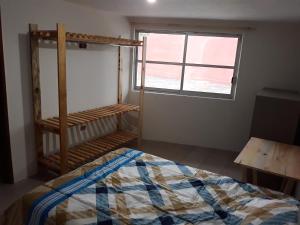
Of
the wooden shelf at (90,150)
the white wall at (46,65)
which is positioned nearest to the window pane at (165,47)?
the white wall at (46,65)

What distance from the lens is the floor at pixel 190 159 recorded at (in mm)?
2550

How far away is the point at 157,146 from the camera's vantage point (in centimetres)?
394

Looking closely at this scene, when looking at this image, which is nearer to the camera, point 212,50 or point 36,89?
point 36,89

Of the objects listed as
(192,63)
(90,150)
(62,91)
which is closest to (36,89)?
(62,91)

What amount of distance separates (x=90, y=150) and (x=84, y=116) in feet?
1.50

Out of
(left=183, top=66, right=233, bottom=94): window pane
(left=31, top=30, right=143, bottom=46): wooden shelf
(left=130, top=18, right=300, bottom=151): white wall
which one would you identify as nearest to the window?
(left=183, top=66, right=233, bottom=94): window pane

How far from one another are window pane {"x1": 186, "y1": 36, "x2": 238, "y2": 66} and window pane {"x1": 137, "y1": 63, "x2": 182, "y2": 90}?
30cm

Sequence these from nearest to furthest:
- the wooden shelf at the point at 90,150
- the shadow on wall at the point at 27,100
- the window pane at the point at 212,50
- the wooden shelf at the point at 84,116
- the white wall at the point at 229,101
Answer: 1. the shadow on wall at the point at 27,100
2. the wooden shelf at the point at 84,116
3. the wooden shelf at the point at 90,150
4. the white wall at the point at 229,101
5. the window pane at the point at 212,50

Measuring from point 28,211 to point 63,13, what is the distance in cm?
215

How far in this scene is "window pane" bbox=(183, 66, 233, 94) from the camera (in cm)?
385

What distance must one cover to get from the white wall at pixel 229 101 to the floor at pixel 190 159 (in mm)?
204

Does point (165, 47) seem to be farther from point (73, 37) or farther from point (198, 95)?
point (73, 37)

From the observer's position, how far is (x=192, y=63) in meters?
3.91

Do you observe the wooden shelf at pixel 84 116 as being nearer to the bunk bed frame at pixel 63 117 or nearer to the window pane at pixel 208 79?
the bunk bed frame at pixel 63 117
